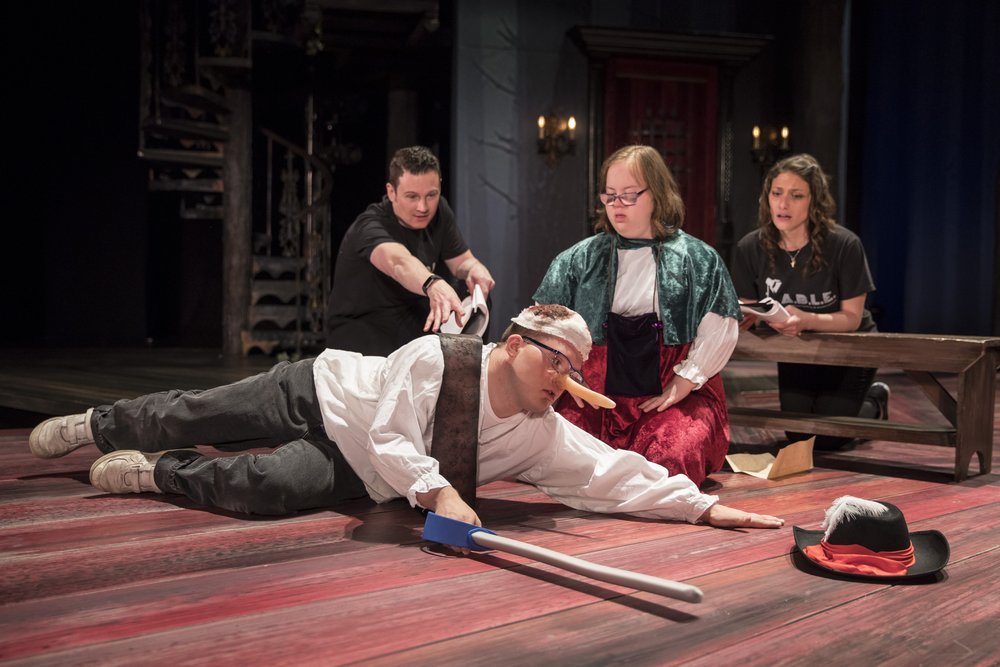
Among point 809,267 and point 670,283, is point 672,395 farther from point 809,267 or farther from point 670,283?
point 809,267

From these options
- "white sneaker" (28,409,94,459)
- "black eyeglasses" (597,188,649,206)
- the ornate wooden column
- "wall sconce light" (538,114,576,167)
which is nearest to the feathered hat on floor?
"black eyeglasses" (597,188,649,206)

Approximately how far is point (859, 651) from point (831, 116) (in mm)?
7003

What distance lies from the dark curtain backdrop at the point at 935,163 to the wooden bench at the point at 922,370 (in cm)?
498

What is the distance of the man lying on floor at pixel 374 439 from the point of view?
2357mm

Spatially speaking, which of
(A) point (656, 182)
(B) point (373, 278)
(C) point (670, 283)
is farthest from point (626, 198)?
(B) point (373, 278)

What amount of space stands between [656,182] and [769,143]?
5.30 m

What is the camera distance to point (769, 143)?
7977 millimetres

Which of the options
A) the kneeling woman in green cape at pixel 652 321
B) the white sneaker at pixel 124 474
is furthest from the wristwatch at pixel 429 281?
the white sneaker at pixel 124 474

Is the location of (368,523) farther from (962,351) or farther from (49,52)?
(49,52)

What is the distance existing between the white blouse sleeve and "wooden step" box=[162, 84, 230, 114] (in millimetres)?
5625

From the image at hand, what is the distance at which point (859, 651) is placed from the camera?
1651 millimetres

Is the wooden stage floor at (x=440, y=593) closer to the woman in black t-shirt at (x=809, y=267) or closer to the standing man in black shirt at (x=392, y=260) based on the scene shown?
the standing man in black shirt at (x=392, y=260)

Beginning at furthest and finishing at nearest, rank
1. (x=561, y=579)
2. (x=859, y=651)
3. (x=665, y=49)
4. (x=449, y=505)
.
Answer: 1. (x=665, y=49)
2. (x=449, y=505)
3. (x=561, y=579)
4. (x=859, y=651)

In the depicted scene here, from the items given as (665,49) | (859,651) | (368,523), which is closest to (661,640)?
(859,651)
